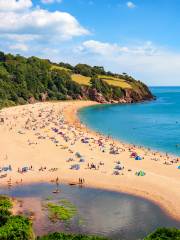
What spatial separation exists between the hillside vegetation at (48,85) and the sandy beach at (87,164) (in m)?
72.6

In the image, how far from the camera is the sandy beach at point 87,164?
147ft

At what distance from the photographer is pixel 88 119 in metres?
113

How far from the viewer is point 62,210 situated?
3759 cm

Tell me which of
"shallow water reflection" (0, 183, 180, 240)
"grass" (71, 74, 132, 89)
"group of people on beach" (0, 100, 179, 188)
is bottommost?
"shallow water reflection" (0, 183, 180, 240)

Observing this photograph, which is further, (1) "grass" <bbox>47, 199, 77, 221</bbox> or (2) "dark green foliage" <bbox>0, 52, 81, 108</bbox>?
(2) "dark green foliage" <bbox>0, 52, 81, 108</bbox>

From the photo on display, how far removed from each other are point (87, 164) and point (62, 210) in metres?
16.8

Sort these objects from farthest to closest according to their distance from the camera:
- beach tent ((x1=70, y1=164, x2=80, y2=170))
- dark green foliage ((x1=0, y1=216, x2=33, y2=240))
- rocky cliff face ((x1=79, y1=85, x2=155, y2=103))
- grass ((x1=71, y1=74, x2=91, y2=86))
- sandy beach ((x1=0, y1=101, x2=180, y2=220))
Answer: grass ((x1=71, y1=74, x2=91, y2=86))
rocky cliff face ((x1=79, y1=85, x2=155, y2=103))
beach tent ((x1=70, y1=164, x2=80, y2=170))
sandy beach ((x1=0, y1=101, x2=180, y2=220))
dark green foliage ((x1=0, y1=216, x2=33, y2=240))

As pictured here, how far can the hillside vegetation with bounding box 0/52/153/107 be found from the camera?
15112 cm

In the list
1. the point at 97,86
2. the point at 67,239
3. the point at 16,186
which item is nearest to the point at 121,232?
the point at 67,239

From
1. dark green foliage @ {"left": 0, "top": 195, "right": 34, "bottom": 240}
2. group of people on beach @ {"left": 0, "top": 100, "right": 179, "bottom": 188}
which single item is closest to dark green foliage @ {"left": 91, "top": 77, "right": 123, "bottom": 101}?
group of people on beach @ {"left": 0, "top": 100, "right": 179, "bottom": 188}

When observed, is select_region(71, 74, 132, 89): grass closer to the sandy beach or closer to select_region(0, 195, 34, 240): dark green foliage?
the sandy beach

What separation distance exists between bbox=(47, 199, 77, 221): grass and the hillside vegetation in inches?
4115

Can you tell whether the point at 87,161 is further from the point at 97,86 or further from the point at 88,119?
the point at 97,86

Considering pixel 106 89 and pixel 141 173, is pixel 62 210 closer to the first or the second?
pixel 141 173
